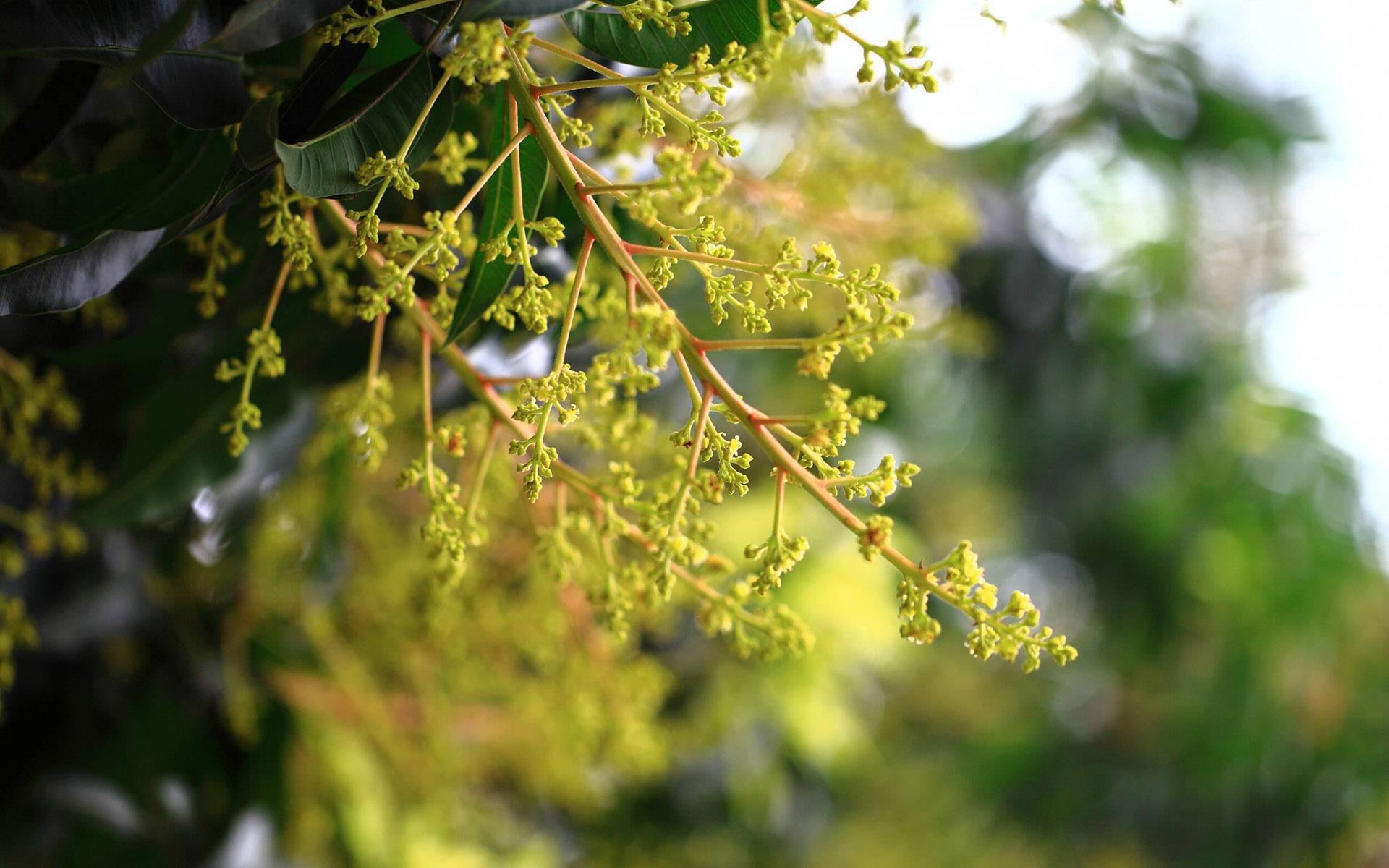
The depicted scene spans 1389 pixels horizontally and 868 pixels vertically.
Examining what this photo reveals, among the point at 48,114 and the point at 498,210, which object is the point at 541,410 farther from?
the point at 48,114

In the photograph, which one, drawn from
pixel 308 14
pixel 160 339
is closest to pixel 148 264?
pixel 160 339

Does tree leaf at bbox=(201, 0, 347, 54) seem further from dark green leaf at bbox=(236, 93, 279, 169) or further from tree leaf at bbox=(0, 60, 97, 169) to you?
tree leaf at bbox=(0, 60, 97, 169)

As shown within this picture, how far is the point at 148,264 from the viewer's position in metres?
0.45

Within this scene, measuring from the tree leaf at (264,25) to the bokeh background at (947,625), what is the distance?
9.6 inches

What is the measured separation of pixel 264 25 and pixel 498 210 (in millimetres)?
89

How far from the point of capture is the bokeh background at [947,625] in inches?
30.8

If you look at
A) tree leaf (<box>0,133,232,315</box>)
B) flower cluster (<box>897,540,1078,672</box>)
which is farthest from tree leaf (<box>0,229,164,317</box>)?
flower cluster (<box>897,540,1078,672</box>)

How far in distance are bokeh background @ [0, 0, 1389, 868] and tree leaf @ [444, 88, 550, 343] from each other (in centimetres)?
18

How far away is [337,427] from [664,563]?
1.26 feet

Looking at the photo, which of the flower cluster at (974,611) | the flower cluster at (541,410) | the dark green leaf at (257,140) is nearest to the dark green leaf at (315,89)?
the dark green leaf at (257,140)

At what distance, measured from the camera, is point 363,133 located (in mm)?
327

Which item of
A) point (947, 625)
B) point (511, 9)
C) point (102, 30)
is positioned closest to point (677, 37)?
point (511, 9)

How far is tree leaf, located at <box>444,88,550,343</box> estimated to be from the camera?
347 mm

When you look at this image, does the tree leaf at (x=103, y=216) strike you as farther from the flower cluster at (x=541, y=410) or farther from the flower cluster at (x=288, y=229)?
the flower cluster at (x=541, y=410)
